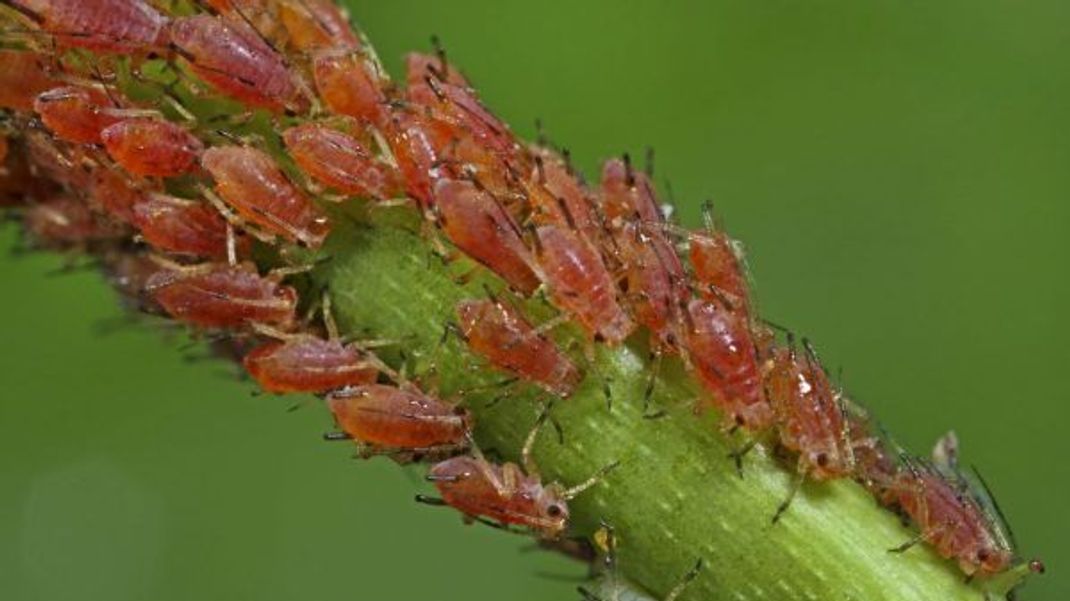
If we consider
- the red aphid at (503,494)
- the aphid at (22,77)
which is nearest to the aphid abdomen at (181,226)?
the aphid at (22,77)

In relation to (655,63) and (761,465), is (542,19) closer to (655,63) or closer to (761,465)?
(655,63)

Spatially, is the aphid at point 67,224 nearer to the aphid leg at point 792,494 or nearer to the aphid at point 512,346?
the aphid at point 512,346

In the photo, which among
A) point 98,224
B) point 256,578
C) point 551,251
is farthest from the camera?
point 256,578

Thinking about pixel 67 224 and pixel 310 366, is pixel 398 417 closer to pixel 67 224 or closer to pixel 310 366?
pixel 310 366

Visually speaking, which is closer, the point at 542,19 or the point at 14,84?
the point at 14,84

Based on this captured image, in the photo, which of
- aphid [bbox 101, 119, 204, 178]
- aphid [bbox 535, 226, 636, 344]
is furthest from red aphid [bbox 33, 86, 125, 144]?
aphid [bbox 535, 226, 636, 344]

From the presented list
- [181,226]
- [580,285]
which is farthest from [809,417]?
[181,226]

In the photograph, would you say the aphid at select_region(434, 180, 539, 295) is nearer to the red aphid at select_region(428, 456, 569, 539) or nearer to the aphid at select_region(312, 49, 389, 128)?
the aphid at select_region(312, 49, 389, 128)

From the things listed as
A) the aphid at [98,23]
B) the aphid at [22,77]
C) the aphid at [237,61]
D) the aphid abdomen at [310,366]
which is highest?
the aphid at [237,61]

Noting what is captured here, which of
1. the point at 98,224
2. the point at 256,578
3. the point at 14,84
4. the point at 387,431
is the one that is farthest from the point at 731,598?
the point at 256,578
